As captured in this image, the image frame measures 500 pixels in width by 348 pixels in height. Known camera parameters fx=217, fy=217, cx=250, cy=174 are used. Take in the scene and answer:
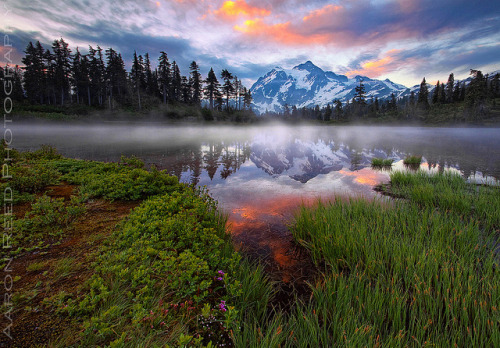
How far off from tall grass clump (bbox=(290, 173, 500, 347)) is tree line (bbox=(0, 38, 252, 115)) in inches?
2842

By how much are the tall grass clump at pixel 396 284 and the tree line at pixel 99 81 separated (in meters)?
72.2

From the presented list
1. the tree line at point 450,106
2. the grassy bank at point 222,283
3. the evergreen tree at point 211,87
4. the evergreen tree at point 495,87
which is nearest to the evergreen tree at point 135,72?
the evergreen tree at point 211,87

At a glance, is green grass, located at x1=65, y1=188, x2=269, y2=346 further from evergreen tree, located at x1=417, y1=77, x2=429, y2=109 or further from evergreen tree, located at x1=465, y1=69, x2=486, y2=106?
evergreen tree, located at x1=417, y1=77, x2=429, y2=109

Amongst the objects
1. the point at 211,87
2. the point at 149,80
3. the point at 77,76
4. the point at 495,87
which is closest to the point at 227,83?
the point at 211,87

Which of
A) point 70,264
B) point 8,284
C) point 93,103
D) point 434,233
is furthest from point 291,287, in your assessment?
point 93,103

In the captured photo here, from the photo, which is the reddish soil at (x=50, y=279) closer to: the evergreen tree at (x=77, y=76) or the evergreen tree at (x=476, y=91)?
the evergreen tree at (x=77, y=76)

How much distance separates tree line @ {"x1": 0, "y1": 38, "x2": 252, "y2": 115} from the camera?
61.4m

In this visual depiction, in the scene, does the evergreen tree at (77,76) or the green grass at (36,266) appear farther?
the evergreen tree at (77,76)

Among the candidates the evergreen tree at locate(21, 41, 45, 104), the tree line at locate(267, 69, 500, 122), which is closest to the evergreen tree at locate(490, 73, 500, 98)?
the tree line at locate(267, 69, 500, 122)

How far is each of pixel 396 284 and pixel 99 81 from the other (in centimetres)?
8287

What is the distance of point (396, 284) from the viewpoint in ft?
9.70

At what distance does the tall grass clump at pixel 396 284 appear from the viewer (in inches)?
90.2

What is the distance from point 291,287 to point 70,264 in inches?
131

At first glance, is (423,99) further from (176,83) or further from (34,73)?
(34,73)
